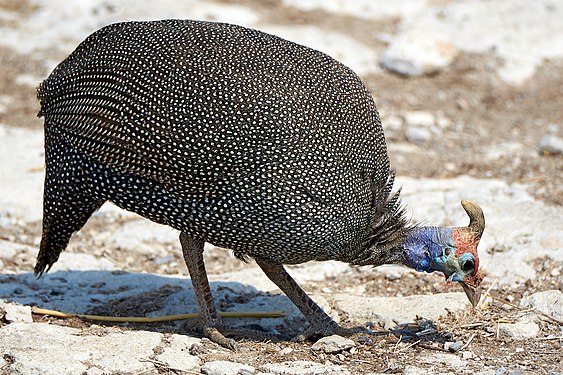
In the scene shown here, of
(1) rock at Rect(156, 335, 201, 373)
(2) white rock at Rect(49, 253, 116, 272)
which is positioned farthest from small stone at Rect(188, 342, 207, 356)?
(2) white rock at Rect(49, 253, 116, 272)

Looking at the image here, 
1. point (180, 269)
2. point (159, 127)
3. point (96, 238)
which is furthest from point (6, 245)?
point (159, 127)

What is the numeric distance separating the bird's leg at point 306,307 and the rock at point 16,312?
1.24 meters

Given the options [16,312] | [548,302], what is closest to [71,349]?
[16,312]

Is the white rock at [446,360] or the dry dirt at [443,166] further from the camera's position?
the dry dirt at [443,166]

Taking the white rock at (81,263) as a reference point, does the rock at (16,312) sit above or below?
below

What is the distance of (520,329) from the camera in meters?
4.46

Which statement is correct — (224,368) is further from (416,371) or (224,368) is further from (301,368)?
(416,371)

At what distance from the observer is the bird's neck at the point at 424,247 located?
14.0 ft

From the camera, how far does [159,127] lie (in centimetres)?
396

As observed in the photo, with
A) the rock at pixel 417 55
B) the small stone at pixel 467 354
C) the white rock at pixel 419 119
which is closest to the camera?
the small stone at pixel 467 354

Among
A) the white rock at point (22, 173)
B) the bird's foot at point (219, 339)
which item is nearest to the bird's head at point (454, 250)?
the bird's foot at point (219, 339)

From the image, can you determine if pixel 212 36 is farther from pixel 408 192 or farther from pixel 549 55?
pixel 549 55

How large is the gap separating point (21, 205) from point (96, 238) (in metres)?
0.64

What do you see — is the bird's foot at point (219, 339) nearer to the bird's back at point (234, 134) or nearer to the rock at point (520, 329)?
the bird's back at point (234, 134)
